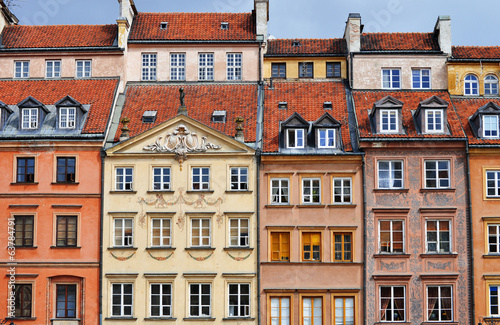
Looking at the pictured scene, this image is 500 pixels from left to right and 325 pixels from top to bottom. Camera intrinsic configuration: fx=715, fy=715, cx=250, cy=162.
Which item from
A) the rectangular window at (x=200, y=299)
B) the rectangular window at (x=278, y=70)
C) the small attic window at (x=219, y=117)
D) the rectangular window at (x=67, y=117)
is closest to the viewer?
the rectangular window at (x=200, y=299)

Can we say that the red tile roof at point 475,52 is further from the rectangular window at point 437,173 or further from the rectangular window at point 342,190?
the rectangular window at point 342,190

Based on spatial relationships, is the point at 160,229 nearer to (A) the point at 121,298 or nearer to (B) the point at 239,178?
(A) the point at 121,298

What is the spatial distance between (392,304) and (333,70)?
56.3 feet

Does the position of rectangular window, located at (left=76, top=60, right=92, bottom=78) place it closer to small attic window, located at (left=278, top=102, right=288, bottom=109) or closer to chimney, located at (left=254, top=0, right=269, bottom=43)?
chimney, located at (left=254, top=0, right=269, bottom=43)

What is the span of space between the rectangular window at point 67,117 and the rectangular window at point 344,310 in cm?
1945

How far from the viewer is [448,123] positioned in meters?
44.3

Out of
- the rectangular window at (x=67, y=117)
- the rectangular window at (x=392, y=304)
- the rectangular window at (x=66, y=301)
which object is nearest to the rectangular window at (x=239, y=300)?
the rectangular window at (x=392, y=304)

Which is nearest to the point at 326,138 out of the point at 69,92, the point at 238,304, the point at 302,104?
the point at 302,104

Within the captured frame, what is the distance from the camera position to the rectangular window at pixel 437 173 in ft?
140

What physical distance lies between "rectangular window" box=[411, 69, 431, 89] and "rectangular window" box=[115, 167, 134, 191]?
19.8m

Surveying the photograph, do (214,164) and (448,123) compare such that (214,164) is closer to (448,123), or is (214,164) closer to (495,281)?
(448,123)

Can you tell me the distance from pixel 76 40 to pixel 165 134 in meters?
11.3

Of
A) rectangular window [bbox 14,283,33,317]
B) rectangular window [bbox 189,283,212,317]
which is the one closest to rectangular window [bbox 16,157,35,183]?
rectangular window [bbox 14,283,33,317]

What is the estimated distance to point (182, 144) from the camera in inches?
1700
